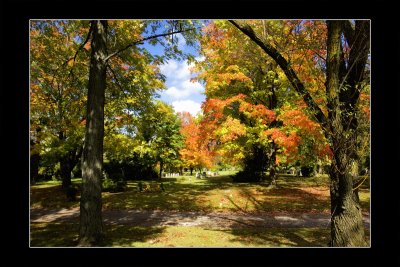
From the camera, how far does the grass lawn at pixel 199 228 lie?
315 inches

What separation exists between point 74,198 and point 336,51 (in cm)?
1522

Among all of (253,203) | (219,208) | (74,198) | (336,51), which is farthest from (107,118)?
(336,51)

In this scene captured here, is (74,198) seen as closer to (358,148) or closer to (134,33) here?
(134,33)

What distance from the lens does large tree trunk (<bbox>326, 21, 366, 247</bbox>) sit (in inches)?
238

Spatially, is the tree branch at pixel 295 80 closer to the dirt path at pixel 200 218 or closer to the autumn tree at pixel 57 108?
the dirt path at pixel 200 218

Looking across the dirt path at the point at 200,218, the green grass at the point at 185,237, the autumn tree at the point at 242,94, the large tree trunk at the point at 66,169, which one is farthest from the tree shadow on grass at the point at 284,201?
the large tree trunk at the point at 66,169

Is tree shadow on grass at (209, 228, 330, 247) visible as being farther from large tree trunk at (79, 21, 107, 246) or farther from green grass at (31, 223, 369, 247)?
large tree trunk at (79, 21, 107, 246)

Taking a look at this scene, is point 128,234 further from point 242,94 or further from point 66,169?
point 242,94

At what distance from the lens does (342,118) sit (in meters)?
6.32

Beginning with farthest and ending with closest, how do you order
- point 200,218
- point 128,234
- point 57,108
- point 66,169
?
point 66,169 → point 57,108 → point 200,218 → point 128,234

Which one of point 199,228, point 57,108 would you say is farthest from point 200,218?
point 57,108

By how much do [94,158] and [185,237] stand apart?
3737 mm

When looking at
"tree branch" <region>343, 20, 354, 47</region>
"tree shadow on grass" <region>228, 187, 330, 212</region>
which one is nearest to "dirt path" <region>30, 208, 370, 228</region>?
"tree shadow on grass" <region>228, 187, 330, 212</region>
